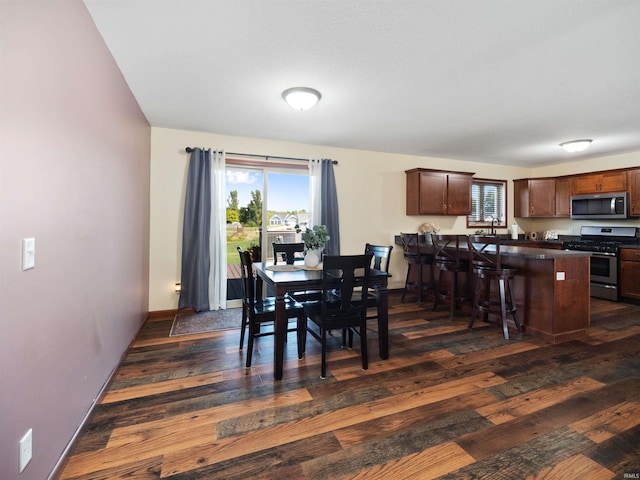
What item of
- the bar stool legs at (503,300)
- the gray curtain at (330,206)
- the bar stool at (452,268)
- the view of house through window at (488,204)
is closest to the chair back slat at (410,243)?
the bar stool at (452,268)

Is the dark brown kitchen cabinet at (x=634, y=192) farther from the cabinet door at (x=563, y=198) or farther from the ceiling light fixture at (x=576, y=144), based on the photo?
the ceiling light fixture at (x=576, y=144)

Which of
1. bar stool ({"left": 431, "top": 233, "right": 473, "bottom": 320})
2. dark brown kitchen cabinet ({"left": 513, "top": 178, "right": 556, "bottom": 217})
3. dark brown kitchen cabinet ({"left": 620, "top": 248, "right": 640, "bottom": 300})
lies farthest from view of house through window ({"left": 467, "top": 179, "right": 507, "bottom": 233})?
bar stool ({"left": 431, "top": 233, "right": 473, "bottom": 320})

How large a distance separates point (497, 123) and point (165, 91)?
382 centimetres

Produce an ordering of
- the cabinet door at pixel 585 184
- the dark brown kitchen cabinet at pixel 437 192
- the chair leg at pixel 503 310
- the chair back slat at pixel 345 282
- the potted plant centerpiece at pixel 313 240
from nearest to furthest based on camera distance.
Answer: the chair back slat at pixel 345 282 → the potted plant centerpiece at pixel 313 240 → the chair leg at pixel 503 310 → the dark brown kitchen cabinet at pixel 437 192 → the cabinet door at pixel 585 184

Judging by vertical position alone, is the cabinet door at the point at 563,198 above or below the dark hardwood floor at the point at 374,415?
above

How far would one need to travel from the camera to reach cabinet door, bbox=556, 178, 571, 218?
5.77 metres

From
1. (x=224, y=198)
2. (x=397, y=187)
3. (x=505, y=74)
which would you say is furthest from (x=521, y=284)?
(x=224, y=198)

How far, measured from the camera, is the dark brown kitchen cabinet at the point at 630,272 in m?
4.55

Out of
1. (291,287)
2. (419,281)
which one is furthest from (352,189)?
(291,287)

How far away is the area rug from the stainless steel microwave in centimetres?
627

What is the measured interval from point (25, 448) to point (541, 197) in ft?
25.2

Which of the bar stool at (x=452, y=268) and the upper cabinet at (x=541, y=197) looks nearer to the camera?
the bar stool at (x=452, y=268)

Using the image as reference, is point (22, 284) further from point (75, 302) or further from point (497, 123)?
point (497, 123)

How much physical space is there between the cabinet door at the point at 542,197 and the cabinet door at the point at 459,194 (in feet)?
5.65
